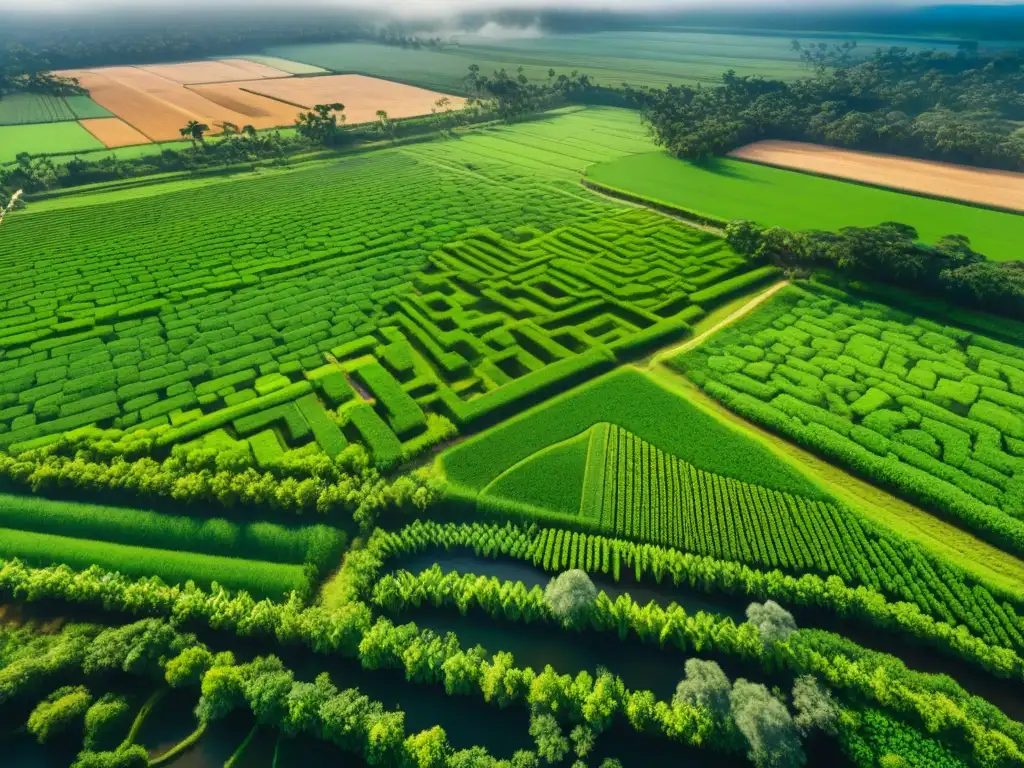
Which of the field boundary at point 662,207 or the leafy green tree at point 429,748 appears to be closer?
the leafy green tree at point 429,748

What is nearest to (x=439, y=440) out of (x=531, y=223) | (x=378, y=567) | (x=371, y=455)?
(x=371, y=455)

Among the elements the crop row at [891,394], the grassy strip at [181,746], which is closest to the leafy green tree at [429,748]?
the grassy strip at [181,746]

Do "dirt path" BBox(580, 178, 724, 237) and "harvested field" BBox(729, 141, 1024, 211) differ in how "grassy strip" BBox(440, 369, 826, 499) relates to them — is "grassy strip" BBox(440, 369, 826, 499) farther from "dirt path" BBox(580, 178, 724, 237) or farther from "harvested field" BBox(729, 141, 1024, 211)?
"harvested field" BBox(729, 141, 1024, 211)

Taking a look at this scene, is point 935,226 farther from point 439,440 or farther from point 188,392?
point 188,392

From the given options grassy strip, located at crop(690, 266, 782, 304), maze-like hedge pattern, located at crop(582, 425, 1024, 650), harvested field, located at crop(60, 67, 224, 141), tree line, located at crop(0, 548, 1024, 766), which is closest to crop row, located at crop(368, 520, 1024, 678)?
maze-like hedge pattern, located at crop(582, 425, 1024, 650)

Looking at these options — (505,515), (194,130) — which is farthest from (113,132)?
(505,515)

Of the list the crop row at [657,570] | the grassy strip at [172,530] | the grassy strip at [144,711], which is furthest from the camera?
the grassy strip at [172,530]

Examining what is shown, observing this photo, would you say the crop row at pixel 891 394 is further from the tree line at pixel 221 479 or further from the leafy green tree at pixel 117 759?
the leafy green tree at pixel 117 759
